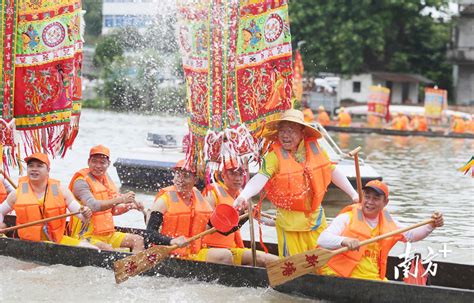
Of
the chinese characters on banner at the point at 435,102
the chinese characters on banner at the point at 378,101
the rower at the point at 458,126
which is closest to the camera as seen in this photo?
the rower at the point at 458,126

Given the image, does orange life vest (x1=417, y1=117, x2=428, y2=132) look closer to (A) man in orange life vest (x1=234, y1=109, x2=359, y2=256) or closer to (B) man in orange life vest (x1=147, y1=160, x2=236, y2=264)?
(B) man in orange life vest (x1=147, y1=160, x2=236, y2=264)

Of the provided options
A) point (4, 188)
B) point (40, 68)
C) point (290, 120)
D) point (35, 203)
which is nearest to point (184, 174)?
point (290, 120)

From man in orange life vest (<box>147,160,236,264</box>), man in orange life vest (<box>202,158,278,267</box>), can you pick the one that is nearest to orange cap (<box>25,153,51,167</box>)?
man in orange life vest (<box>147,160,236,264</box>)

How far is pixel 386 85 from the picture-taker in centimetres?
4509

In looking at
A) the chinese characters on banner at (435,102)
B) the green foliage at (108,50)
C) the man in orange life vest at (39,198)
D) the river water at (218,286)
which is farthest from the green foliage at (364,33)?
the man in orange life vest at (39,198)

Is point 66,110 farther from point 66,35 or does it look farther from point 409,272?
point 409,272

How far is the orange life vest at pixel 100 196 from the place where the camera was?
8.48m

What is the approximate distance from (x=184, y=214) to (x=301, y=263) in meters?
1.34

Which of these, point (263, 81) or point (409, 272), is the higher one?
point (263, 81)

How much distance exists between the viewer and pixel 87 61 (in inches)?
1668

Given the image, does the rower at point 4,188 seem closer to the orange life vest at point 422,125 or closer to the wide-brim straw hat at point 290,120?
the wide-brim straw hat at point 290,120

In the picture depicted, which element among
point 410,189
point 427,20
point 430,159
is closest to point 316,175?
point 410,189

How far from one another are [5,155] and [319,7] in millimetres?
33174

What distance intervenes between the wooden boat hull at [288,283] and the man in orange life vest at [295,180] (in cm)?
34
